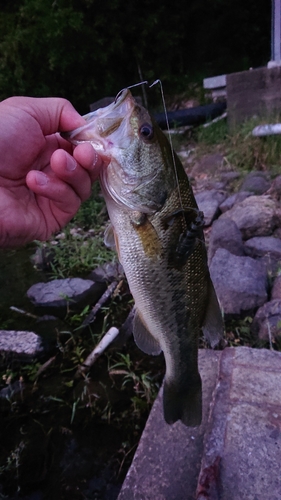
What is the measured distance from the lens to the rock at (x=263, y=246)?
432 cm

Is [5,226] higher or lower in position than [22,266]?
higher

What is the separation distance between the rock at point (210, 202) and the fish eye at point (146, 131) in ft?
12.5

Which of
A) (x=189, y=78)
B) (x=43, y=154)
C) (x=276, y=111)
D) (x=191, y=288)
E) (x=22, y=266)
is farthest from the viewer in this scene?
(x=189, y=78)

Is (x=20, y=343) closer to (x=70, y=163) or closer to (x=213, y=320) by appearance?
(x=213, y=320)

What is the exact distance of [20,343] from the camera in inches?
147

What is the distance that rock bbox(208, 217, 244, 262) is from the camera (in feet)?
14.5

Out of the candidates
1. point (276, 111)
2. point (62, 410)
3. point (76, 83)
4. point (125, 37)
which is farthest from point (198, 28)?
point (62, 410)

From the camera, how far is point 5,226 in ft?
6.36

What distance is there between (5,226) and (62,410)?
1943 mm

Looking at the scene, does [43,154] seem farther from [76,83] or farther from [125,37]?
[125,37]

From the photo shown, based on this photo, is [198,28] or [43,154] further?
[198,28]

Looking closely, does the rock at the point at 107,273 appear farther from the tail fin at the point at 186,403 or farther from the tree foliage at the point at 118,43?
the tree foliage at the point at 118,43

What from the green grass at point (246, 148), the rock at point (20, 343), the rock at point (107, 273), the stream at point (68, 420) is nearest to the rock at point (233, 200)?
the green grass at point (246, 148)

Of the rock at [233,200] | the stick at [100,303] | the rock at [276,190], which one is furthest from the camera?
the rock at [233,200]
